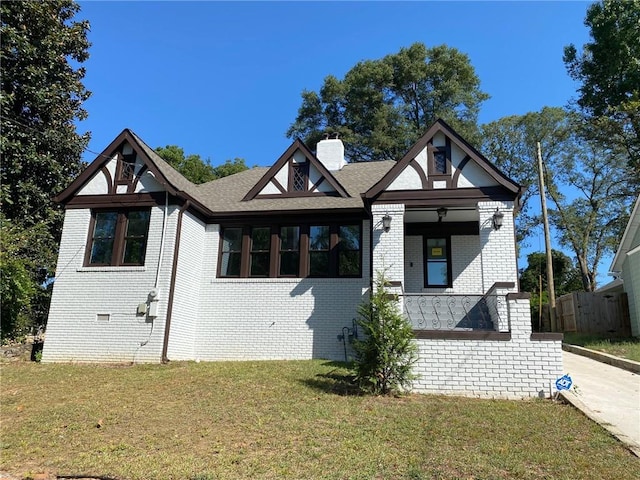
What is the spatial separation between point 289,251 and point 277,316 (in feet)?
6.33

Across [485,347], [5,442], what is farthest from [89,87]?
[485,347]

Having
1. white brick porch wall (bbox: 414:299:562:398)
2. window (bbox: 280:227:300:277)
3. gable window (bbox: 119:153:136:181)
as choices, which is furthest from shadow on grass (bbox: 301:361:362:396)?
gable window (bbox: 119:153:136:181)

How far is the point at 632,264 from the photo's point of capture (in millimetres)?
15047

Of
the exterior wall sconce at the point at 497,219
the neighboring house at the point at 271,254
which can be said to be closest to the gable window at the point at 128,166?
the neighboring house at the point at 271,254

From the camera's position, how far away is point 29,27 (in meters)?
17.4

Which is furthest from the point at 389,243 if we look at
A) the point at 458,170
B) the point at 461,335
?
the point at 461,335

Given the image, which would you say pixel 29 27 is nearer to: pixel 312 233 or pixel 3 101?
pixel 3 101

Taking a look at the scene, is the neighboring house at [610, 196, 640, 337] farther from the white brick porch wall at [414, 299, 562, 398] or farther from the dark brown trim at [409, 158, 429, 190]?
the dark brown trim at [409, 158, 429, 190]

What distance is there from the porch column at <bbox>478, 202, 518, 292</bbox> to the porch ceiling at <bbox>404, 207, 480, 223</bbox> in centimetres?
98

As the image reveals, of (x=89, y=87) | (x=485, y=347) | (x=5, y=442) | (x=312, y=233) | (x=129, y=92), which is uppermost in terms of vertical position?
(x=89, y=87)

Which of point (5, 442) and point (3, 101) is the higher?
point (3, 101)

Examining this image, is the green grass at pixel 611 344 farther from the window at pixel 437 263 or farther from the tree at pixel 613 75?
the tree at pixel 613 75

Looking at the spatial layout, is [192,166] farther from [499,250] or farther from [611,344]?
[611,344]

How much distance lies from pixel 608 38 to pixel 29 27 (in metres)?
29.2
